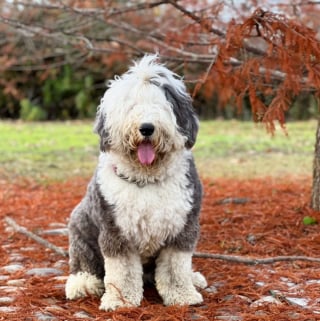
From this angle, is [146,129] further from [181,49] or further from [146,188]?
[181,49]

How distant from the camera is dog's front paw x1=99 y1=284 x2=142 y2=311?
3.91 m

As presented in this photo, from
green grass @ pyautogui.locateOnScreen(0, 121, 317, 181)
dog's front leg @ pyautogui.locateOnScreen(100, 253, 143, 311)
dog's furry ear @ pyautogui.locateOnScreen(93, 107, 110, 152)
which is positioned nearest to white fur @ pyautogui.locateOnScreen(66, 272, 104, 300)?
dog's front leg @ pyautogui.locateOnScreen(100, 253, 143, 311)

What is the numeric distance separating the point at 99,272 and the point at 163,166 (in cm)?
91

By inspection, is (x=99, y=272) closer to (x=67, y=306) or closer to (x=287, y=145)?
(x=67, y=306)

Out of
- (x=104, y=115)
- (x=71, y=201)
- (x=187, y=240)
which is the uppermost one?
(x=104, y=115)

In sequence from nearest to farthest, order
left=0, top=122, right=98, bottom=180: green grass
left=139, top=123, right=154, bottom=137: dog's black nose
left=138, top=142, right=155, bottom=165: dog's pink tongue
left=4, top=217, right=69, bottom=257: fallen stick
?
left=139, top=123, right=154, bottom=137: dog's black nose
left=138, top=142, right=155, bottom=165: dog's pink tongue
left=4, top=217, right=69, bottom=257: fallen stick
left=0, top=122, right=98, bottom=180: green grass

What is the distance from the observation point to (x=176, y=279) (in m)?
4.02

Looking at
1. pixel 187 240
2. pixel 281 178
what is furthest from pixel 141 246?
pixel 281 178

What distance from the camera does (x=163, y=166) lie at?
3949 mm

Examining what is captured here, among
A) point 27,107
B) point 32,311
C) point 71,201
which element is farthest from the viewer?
point 27,107

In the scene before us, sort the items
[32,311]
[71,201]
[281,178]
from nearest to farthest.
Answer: [32,311] → [71,201] → [281,178]

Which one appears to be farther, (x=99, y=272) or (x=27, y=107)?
(x=27, y=107)

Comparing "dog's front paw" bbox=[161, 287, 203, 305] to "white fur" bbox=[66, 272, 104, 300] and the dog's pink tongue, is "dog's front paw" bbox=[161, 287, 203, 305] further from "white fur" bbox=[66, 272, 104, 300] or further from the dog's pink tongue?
the dog's pink tongue

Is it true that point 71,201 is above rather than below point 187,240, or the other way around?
below
